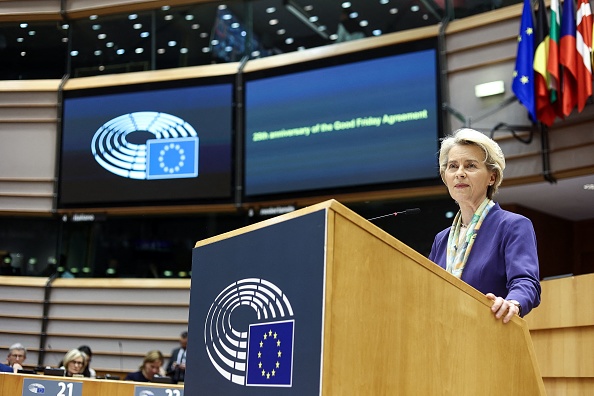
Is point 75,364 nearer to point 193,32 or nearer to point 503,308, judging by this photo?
point 193,32

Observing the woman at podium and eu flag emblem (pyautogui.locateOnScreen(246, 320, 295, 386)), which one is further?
the woman at podium

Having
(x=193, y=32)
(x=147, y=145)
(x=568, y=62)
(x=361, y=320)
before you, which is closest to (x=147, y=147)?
(x=147, y=145)

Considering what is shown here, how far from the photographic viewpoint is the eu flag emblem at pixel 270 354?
162 centimetres

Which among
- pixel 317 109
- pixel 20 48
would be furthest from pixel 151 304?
pixel 20 48

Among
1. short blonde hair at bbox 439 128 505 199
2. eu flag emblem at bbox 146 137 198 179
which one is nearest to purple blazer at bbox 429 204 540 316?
short blonde hair at bbox 439 128 505 199

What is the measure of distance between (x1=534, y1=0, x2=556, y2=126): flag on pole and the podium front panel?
5922 millimetres

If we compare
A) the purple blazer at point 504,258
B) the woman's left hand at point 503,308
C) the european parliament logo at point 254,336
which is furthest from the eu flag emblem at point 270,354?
the purple blazer at point 504,258

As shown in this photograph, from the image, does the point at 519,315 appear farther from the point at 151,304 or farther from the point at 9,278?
the point at 9,278

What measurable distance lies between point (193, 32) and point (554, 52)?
186 inches

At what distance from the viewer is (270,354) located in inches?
66.2

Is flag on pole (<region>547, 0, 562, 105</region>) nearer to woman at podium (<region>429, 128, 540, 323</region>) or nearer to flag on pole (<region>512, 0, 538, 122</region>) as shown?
flag on pole (<region>512, 0, 538, 122</region>)

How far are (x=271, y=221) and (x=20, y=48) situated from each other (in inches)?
402

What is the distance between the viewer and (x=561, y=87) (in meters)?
7.27

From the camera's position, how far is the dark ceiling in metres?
8.84
